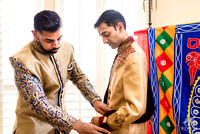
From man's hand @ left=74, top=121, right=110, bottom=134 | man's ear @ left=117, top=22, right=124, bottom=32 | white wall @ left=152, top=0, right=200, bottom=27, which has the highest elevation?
white wall @ left=152, top=0, right=200, bottom=27

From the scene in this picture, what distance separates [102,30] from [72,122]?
0.59 metres

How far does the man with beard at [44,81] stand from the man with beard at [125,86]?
106 mm

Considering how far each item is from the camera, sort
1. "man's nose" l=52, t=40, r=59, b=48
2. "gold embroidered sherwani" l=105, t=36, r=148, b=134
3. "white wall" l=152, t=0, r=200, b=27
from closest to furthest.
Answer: "gold embroidered sherwani" l=105, t=36, r=148, b=134
"man's nose" l=52, t=40, r=59, b=48
"white wall" l=152, t=0, r=200, b=27

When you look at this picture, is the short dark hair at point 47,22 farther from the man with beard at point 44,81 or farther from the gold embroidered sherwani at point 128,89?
the gold embroidered sherwani at point 128,89

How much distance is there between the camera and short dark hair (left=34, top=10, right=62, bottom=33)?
1.30m

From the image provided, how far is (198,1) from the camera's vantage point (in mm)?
2512

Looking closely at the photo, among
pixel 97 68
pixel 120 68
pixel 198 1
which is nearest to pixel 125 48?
pixel 120 68

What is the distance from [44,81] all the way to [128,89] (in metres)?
0.54

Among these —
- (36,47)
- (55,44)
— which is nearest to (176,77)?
(55,44)

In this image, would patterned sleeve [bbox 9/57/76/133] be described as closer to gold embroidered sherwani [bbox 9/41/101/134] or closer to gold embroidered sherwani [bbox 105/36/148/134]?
gold embroidered sherwani [bbox 9/41/101/134]

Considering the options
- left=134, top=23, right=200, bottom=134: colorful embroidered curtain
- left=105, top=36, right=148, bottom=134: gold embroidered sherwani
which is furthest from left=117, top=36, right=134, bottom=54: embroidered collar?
left=134, top=23, right=200, bottom=134: colorful embroidered curtain

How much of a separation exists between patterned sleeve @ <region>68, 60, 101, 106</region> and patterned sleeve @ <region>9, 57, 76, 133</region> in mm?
340

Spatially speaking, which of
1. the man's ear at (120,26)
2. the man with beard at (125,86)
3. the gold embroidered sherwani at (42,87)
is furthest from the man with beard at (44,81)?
the man's ear at (120,26)

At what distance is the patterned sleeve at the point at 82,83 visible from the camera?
5.27 ft
